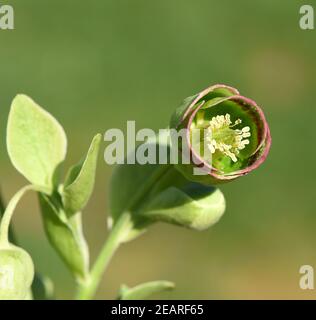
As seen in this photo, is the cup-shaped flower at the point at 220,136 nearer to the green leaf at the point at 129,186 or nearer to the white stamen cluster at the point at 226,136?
the white stamen cluster at the point at 226,136

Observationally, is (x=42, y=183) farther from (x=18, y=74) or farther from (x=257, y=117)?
(x=18, y=74)

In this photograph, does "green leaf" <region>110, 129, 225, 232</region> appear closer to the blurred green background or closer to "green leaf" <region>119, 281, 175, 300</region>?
"green leaf" <region>119, 281, 175, 300</region>

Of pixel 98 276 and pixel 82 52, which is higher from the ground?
pixel 82 52

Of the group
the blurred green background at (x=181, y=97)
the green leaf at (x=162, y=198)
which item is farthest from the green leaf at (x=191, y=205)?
the blurred green background at (x=181, y=97)

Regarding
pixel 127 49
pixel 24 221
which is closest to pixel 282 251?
pixel 24 221

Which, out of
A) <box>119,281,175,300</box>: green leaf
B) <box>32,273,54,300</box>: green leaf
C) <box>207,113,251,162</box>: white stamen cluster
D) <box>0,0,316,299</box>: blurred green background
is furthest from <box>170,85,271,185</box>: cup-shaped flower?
<box>0,0,316,299</box>: blurred green background

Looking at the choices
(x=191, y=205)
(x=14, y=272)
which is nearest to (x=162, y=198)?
(x=191, y=205)
